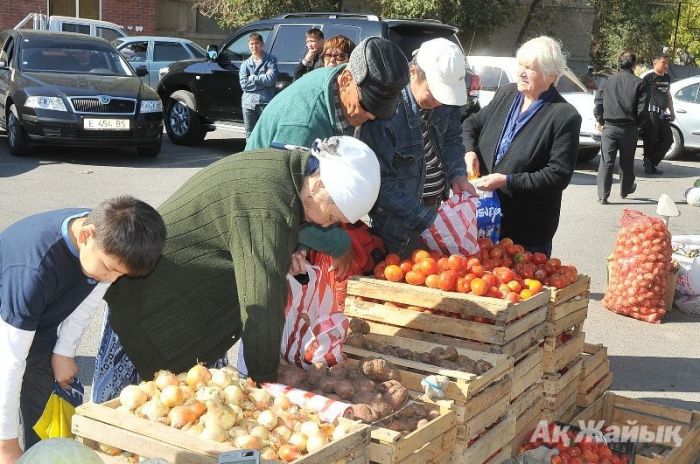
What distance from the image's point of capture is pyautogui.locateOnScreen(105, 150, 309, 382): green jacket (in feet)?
9.33

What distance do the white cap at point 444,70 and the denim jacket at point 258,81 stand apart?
789 cm

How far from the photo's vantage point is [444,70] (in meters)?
4.36

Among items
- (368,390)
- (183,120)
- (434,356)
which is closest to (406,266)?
(434,356)

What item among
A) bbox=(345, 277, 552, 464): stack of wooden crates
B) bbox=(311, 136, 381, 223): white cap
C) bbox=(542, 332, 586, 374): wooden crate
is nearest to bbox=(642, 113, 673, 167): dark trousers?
bbox=(542, 332, 586, 374): wooden crate

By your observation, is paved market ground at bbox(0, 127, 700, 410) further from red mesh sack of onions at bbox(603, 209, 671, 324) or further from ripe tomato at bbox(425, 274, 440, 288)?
ripe tomato at bbox(425, 274, 440, 288)

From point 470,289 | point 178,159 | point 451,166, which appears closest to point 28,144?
point 178,159

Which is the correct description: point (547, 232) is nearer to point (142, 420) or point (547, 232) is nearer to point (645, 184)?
point (142, 420)

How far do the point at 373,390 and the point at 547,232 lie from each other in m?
2.61

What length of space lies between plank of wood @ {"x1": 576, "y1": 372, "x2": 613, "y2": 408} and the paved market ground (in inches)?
19.6

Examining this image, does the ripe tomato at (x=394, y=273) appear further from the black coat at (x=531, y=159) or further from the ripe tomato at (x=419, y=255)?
the black coat at (x=531, y=159)

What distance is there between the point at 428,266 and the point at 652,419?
1799mm

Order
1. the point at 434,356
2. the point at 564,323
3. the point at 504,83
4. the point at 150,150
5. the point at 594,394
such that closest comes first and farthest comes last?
the point at 434,356 → the point at 564,323 → the point at 594,394 → the point at 150,150 → the point at 504,83

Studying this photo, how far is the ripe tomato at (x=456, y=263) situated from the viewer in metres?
4.33

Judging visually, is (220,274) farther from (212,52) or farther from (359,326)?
(212,52)
